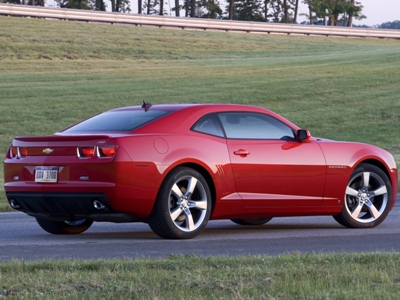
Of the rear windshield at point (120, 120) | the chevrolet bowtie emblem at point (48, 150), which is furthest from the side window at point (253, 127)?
the chevrolet bowtie emblem at point (48, 150)

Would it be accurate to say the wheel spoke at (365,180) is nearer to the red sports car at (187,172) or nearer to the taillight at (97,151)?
the red sports car at (187,172)

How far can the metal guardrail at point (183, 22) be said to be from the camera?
54375mm

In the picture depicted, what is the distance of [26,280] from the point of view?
620cm

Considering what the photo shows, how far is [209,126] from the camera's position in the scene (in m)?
9.58

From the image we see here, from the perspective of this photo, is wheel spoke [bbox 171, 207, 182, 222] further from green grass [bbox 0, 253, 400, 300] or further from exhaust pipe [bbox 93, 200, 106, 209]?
green grass [bbox 0, 253, 400, 300]

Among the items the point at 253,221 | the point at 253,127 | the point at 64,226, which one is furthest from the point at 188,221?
the point at 253,221

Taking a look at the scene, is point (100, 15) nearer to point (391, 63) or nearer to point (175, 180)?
point (391, 63)

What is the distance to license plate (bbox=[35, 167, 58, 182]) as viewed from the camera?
9.02 m

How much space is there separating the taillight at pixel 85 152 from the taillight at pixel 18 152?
2.52ft

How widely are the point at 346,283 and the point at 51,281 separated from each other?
6.66 feet

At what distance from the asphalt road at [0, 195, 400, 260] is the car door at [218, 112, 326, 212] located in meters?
0.42

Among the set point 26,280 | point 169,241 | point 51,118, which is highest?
point 26,280

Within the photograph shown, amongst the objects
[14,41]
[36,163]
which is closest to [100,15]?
[14,41]

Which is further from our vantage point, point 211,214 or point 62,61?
point 62,61
